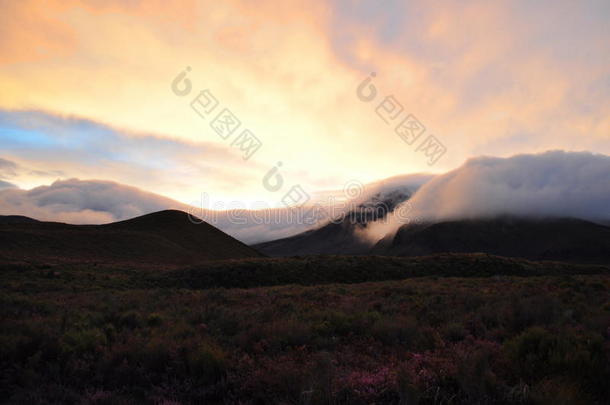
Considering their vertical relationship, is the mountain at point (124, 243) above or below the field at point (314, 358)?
above

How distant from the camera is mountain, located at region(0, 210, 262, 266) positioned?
52250 millimetres

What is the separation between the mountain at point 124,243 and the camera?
5225cm

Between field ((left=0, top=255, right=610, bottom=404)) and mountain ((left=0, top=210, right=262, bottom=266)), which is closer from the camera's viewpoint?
field ((left=0, top=255, right=610, bottom=404))

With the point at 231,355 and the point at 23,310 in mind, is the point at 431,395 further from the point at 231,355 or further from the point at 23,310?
A: the point at 23,310

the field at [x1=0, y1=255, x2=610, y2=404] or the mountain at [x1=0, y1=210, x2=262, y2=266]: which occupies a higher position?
the mountain at [x1=0, y1=210, x2=262, y2=266]

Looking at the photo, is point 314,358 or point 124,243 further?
point 124,243

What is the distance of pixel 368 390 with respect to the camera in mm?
5668

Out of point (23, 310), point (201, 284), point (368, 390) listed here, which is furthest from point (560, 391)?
point (201, 284)

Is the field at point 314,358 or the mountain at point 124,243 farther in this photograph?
the mountain at point 124,243

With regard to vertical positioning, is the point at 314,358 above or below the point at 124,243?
below

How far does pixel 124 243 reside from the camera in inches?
2640

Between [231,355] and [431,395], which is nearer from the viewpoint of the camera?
[431,395]

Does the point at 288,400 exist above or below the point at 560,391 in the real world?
below

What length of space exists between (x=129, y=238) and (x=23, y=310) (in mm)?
63486
